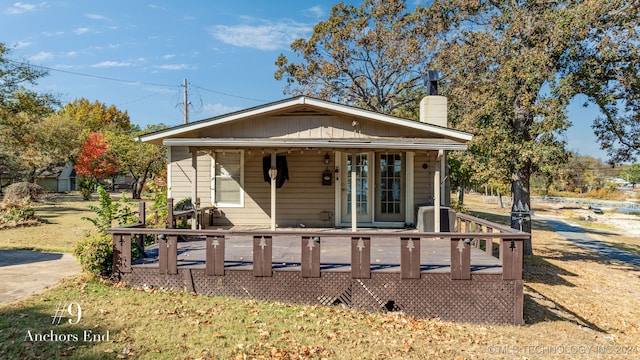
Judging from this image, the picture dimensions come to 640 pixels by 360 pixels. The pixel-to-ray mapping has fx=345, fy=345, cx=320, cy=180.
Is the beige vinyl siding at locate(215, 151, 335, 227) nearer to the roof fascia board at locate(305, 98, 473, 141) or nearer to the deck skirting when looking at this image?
the roof fascia board at locate(305, 98, 473, 141)

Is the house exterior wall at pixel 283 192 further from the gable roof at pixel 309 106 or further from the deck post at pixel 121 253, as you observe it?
the deck post at pixel 121 253

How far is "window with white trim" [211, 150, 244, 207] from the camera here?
377 inches

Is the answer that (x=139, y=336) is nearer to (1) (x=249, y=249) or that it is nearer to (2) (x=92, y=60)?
(1) (x=249, y=249)

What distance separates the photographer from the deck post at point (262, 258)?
203 inches

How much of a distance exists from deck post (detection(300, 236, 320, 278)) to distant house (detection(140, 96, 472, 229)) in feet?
13.4

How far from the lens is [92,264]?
18.1 ft

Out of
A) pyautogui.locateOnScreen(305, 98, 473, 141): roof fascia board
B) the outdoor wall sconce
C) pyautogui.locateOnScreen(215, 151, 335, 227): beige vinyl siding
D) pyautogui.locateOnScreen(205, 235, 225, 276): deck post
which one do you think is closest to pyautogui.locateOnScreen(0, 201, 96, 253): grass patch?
pyautogui.locateOnScreen(205, 235, 225, 276): deck post

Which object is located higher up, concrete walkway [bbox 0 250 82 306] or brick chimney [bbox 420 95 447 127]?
brick chimney [bbox 420 95 447 127]

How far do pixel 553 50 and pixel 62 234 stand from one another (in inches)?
647

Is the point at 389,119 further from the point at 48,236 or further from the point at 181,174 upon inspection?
the point at 48,236

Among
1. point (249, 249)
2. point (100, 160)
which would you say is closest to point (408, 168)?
point (249, 249)

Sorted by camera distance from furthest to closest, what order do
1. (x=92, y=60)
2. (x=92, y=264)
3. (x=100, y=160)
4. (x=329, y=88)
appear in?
(x=100, y=160)
(x=92, y=60)
(x=329, y=88)
(x=92, y=264)

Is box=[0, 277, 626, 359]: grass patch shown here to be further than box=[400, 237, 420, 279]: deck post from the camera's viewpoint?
No

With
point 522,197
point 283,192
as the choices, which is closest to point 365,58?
point 522,197
